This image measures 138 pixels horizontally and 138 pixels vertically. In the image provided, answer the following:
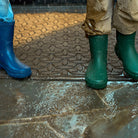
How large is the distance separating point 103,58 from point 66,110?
0.51 meters

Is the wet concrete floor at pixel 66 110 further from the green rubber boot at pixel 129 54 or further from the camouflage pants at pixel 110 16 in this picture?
the camouflage pants at pixel 110 16

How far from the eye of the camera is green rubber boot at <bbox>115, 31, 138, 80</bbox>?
1.58m

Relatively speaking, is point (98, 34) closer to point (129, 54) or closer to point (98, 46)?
point (98, 46)

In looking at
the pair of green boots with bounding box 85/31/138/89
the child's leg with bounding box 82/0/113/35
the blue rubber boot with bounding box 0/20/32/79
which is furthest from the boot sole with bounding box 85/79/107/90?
the blue rubber boot with bounding box 0/20/32/79

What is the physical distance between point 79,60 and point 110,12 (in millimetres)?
Result: 694

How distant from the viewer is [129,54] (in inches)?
63.6

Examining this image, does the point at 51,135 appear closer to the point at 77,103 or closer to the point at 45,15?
the point at 77,103

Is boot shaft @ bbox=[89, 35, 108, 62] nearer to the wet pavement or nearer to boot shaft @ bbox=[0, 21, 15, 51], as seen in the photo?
the wet pavement

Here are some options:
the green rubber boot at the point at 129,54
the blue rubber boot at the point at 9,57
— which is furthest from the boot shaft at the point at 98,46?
the blue rubber boot at the point at 9,57

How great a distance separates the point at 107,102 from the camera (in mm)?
1411

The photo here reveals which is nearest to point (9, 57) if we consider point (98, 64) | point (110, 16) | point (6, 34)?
point (6, 34)

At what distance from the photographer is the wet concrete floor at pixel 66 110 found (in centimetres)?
118

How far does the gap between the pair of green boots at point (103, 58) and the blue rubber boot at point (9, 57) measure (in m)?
0.53

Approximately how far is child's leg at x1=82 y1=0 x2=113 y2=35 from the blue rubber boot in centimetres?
60
